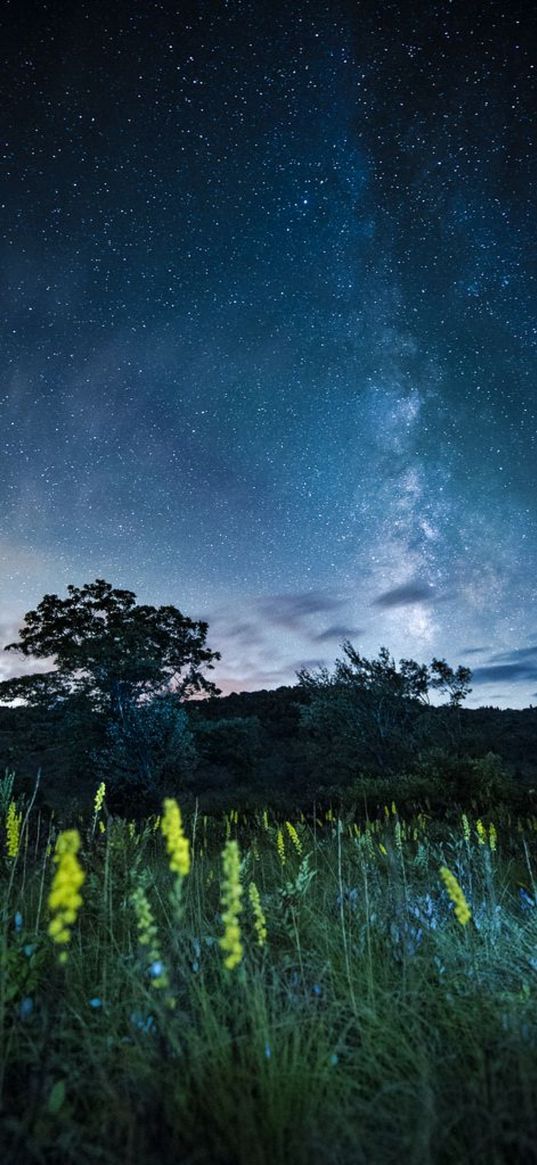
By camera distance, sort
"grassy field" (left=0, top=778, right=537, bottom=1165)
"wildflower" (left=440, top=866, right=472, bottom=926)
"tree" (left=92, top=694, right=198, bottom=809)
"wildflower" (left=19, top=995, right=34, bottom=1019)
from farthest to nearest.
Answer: "tree" (left=92, top=694, right=198, bottom=809) < "wildflower" (left=19, top=995, right=34, bottom=1019) < "wildflower" (left=440, top=866, right=472, bottom=926) < "grassy field" (left=0, top=778, right=537, bottom=1165)

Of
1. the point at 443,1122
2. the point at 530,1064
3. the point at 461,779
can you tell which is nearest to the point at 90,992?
the point at 443,1122

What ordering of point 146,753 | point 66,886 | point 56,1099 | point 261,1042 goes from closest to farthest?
point 66,886
point 56,1099
point 261,1042
point 146,753

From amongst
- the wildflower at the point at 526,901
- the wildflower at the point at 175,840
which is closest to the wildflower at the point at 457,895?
the wildflower at the point at 175,840

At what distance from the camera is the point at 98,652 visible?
60.0ft

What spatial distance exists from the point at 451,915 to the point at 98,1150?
3.45 meters

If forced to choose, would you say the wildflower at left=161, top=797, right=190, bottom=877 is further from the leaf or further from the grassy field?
the leaf

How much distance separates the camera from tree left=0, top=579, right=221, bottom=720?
18266 mm

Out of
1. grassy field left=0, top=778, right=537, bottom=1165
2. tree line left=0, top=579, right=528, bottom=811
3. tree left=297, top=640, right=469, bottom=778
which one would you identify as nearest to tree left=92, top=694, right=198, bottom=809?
tree line left=0, top=579, right=528, bottom=811

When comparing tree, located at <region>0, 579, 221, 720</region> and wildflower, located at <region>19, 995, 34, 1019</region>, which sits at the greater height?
tree, located at <region>0, 579, 221, 720</region>

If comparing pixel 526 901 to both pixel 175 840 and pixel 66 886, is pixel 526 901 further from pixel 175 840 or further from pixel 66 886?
pixel 66 886

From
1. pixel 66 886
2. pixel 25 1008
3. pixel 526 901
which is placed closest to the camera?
pixel 66 886

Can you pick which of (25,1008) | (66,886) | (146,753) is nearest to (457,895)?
(66,886)

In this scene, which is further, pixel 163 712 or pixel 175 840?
pixel 163 712

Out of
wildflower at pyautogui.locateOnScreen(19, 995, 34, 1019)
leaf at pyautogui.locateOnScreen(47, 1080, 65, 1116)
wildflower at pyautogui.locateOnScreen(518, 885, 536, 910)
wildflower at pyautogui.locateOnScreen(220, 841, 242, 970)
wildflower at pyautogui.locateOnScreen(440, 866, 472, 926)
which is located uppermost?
wildflower at pyautogui.locateOnScreen(220, 841, 242, 970)
